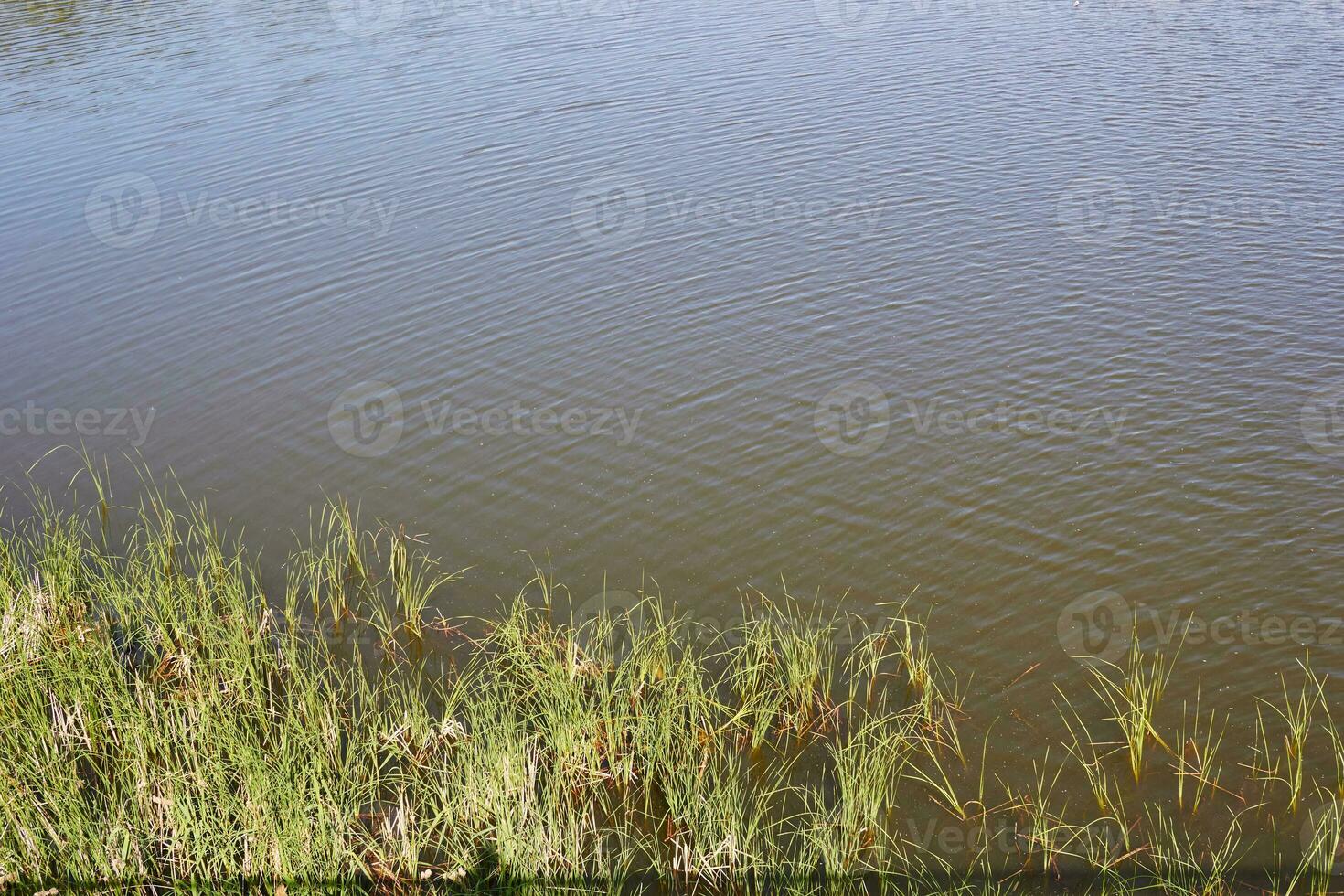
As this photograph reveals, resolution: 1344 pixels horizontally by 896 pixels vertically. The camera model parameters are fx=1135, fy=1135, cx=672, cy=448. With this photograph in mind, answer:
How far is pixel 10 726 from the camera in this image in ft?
22.9

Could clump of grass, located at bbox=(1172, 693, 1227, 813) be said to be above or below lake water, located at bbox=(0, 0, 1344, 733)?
below

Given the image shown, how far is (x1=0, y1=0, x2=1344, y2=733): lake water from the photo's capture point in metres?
9.84

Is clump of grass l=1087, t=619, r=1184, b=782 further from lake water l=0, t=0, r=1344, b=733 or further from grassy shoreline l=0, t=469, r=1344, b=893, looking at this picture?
lake water l=0, t=0, r=1344, b=733

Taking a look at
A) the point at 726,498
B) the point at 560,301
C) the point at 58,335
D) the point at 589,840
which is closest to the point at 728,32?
the point at 560,301

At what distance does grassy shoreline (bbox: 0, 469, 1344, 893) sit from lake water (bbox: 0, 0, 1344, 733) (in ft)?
2.43

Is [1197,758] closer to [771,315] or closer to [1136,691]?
[1136,691]

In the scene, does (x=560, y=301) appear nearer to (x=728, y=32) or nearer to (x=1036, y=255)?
(x=1036, y=255)

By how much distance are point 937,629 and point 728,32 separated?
65.9 ft

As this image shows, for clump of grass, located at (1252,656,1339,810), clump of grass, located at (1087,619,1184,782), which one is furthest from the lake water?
clump of grass, located at (1252,656,1339,810)

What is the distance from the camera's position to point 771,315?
13867 mm

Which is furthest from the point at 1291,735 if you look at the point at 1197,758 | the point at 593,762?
the point at 593,762

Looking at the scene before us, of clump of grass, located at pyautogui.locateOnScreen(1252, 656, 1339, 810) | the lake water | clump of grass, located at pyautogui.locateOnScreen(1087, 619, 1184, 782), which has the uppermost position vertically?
the lake water

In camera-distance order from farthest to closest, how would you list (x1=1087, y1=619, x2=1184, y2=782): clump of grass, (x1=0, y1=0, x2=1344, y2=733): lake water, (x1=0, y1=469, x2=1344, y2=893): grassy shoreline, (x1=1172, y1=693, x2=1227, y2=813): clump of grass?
(x1=0, y1=0, x2=1344, y2=733): lake water → (x1=1087, y1=619, x2=1184, y2=782): clump of grass → (x1=1172, y1=693, x2=1227, y2=813): clump of grass → (x1=0, y1=469, x2=1344, y2=893): grassy shoreline

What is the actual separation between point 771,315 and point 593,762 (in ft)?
25.2
